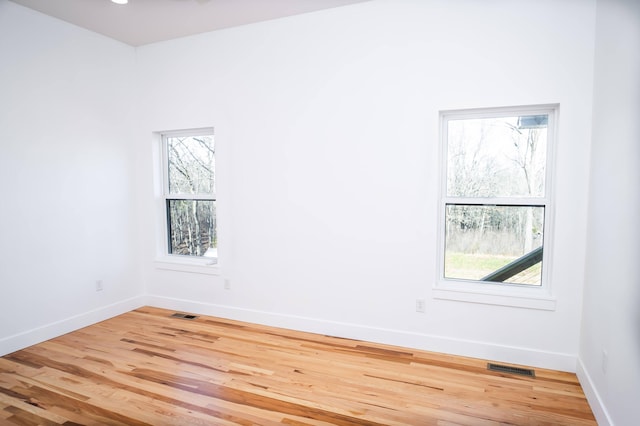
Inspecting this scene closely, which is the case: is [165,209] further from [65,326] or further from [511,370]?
[511,370]

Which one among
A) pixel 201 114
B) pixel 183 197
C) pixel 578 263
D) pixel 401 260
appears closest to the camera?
pixel 578 263

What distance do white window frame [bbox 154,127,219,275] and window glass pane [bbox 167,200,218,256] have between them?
0.18 feet

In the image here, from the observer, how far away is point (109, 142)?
150 inches

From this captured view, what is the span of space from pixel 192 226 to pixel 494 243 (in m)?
3.17

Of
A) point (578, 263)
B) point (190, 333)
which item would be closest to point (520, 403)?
point (578, 263)

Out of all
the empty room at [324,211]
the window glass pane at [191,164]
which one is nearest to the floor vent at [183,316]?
the empty room at [324,211]

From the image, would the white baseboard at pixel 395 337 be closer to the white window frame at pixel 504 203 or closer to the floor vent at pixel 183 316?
the floor vent at pixel 183 316

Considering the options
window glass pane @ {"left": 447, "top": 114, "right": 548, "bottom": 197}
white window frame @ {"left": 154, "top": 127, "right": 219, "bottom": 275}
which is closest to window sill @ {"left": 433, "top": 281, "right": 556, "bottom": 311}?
window glass pane @ {"left": 447, "top": 114, "right": 548, "bottom": 197}

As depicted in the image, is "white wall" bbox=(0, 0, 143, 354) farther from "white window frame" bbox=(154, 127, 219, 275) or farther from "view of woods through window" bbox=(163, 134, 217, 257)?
"view of woods through window" bbox=(163, 134, 217, 257)

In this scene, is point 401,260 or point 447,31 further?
point 401,260

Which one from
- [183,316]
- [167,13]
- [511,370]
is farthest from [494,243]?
[167,13]

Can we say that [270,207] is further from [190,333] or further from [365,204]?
[190,333]

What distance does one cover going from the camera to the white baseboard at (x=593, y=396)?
1.97 m

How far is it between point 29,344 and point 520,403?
12.9 feet
